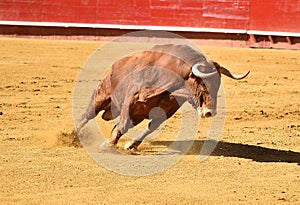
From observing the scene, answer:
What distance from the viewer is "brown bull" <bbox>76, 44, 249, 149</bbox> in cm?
594

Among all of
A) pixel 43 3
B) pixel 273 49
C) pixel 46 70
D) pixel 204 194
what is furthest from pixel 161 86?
pixel 43 3

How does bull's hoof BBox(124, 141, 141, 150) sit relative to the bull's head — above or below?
below

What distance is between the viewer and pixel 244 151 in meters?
6.41

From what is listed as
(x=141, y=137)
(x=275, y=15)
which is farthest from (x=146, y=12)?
(x=141, y=137)

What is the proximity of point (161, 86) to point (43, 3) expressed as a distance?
7.81m

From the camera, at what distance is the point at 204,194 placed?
4.94m

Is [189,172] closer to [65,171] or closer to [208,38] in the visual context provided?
[65,171]

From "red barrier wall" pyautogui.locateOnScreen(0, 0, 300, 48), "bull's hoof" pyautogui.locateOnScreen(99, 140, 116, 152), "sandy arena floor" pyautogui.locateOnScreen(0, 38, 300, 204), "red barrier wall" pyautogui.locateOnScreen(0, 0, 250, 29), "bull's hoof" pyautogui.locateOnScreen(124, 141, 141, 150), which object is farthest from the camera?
"red barrier wall" pyautogui.locateOnScreen(0, 0, 250, 29)

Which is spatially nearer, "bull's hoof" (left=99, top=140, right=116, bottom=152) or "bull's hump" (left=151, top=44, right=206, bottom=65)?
"bull's hump" (left=151, top=44, right=206, bottom=65)

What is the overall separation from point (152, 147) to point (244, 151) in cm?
72

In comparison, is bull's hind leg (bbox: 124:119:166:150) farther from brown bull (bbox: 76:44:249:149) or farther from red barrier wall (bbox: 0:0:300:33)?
red barrier wall (bbox: 0:0:300:33)

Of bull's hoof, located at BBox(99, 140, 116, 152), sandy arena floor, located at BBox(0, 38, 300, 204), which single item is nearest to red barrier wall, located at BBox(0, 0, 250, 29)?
sandy arena floor, located at BBox(0, 38, 300, 204)

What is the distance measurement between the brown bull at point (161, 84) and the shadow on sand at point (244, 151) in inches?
15.4

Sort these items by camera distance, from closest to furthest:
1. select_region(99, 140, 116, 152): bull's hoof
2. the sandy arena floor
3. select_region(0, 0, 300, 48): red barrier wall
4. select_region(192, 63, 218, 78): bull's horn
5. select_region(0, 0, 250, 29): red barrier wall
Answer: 1. the sandy arena floor
2. select_region(192, 63, 218, 78): bull's horn
3. select_region(99, 140, 116, 152): bull's hoof
4. select_region(0, 0, 300, 48): red barrier wall
5. select_region(0, 0, 250, 29): red barrier wall
